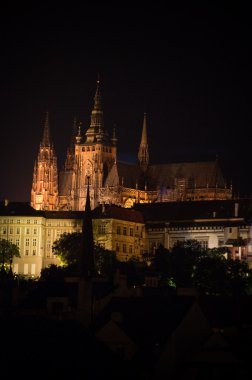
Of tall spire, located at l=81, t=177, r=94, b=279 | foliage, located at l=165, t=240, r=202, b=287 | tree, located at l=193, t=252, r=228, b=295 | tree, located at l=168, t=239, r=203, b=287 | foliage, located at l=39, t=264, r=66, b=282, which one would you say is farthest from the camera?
foliage, located at l=165, t=240, r=202, b=287

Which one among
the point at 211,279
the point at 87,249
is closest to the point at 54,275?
the point at 211,279

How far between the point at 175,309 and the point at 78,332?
512 centimetres

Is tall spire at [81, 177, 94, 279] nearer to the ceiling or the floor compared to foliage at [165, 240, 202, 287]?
nearer to the floor

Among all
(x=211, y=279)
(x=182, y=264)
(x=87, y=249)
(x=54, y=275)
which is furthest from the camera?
(x=182, y=264)

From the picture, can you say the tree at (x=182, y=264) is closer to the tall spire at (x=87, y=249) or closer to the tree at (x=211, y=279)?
the tree at (x=211, y=279)

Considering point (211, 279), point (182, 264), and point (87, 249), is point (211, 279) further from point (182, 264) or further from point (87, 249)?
point (87, 249)

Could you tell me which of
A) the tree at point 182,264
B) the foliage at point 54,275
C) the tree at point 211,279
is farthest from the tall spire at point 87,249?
the tree at point 182,264

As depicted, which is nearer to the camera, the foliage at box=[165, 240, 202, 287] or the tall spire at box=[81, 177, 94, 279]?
the tall spire at box=[81, 177, 94, 279]

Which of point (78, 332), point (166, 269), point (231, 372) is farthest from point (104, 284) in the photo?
point (166, 269)

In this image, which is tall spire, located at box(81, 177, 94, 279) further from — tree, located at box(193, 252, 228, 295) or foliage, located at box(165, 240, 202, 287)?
foliage, located at box(165, 240, 202, 287)

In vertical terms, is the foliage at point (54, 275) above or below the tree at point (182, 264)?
below

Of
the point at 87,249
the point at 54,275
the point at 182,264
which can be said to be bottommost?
the point at 54,275

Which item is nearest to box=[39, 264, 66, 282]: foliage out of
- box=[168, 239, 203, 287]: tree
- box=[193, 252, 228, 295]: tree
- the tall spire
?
the tall spire

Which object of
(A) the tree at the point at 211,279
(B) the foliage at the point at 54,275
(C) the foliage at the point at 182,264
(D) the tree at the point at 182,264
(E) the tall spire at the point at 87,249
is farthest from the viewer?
(C) the foliage at the point at 182,264
